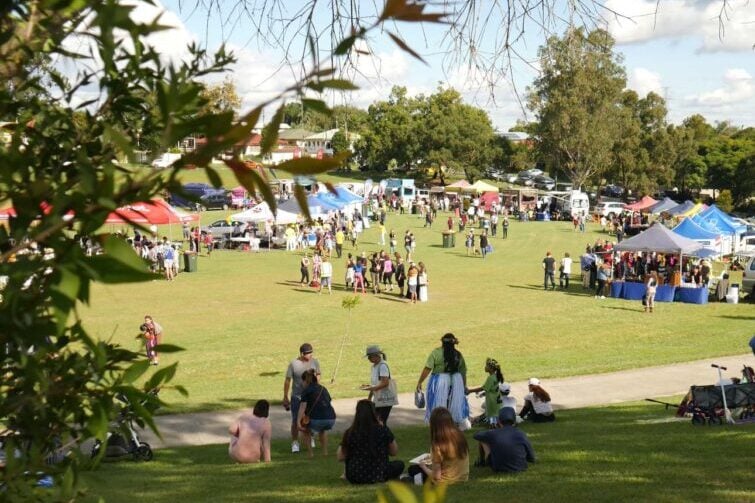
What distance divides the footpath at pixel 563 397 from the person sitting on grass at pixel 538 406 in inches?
50.9

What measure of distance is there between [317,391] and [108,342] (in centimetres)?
841

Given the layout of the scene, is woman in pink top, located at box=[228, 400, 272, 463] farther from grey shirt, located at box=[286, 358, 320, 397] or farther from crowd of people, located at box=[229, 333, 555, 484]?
grey shirt, located at box=[286, 358, 320, 397]

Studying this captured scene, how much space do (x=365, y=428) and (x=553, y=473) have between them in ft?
5.93

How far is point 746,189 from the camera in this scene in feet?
243

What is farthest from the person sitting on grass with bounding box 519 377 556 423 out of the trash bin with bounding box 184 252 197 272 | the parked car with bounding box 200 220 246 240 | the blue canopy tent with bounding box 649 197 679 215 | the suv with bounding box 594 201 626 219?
the suv with bounding box 594 201 626 219

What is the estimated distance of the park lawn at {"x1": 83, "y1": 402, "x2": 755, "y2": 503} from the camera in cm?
789

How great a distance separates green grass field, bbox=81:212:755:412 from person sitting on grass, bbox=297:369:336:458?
4.28 m

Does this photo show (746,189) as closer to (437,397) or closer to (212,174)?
(437,397)

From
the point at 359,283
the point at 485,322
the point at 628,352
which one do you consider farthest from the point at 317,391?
the point at 359,283

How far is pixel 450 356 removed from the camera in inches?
468

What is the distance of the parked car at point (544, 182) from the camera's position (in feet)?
312

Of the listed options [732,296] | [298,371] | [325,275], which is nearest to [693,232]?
[732,296]

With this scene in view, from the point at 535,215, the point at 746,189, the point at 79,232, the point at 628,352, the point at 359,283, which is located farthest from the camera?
the point at 746,189

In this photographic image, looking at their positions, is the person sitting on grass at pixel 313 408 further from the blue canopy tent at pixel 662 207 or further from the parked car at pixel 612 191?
the parked car at pixel 612 191
